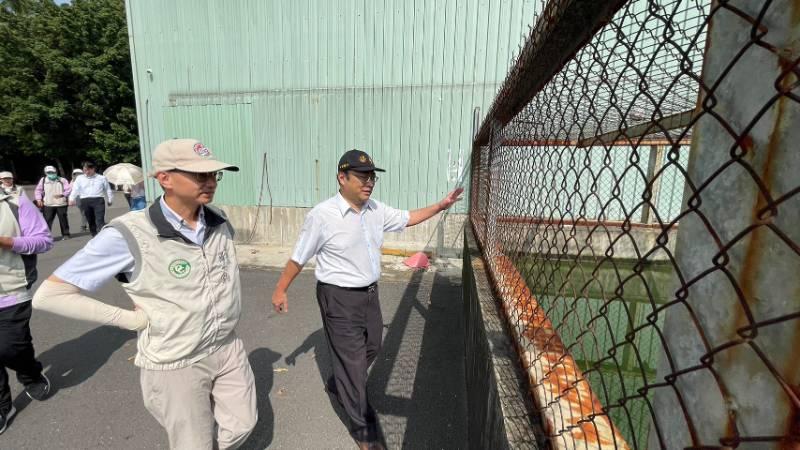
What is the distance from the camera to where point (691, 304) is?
2.11 feet

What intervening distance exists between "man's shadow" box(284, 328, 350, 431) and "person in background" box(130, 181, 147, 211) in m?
6.72

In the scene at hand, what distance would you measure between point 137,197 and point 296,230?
3.85 meters

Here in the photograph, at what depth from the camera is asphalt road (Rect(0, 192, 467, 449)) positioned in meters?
2.75

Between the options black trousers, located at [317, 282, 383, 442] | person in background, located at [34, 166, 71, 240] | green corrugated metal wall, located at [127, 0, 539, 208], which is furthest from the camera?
person in background, located at [34, 166, 71, 240]

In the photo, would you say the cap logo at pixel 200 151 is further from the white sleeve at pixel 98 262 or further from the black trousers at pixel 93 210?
the black trousers at pixel 93 210

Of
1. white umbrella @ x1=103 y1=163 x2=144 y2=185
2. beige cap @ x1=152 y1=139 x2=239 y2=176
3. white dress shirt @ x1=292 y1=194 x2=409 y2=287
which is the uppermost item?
beige cap @ x1=152 y1=139 x2=239 y2=176

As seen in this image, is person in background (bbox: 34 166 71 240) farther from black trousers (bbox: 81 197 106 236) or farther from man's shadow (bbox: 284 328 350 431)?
man's shadow (bbox: 284 328 350 431)

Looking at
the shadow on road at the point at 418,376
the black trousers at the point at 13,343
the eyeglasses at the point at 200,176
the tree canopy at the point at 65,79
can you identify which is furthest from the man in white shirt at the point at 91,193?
the tree canopy at the point at 65,79

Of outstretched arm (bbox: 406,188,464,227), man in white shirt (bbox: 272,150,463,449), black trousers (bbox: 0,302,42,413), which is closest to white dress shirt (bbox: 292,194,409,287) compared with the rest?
man in white shirt (bbox: 272,150,463,449)

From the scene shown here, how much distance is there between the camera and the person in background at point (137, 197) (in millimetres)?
8734

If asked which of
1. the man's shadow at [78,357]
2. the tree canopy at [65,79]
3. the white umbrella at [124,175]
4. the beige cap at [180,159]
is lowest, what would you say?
the man's shadow at [78,357]

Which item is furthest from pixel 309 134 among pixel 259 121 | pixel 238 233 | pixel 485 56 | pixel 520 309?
pixel 520 309

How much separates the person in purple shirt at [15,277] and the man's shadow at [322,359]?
2.04 metres

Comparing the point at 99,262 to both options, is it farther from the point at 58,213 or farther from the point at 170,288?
the point at 58,213
